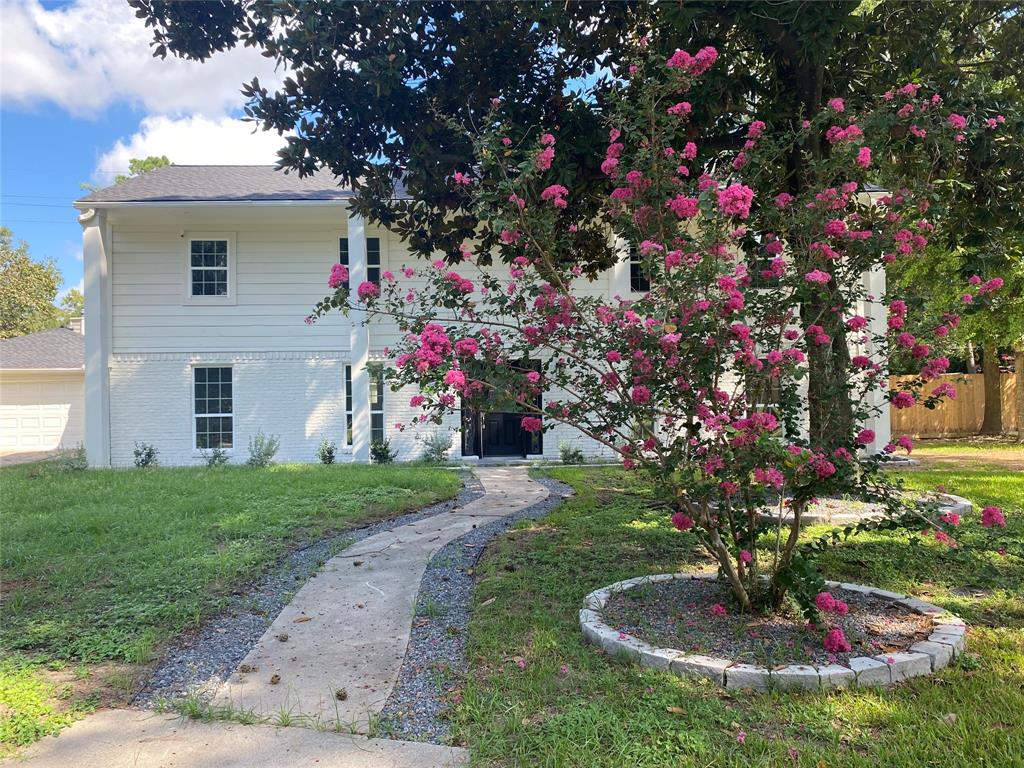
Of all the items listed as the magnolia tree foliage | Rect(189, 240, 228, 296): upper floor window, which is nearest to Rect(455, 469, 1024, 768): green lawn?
the magnolia tree foliage

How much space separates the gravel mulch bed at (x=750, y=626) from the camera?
10.9ft

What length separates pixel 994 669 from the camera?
3.18m

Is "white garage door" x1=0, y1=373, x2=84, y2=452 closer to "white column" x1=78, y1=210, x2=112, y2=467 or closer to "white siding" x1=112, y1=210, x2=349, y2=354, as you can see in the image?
"white column" x1=78, y1=210, x2=112, y2=467

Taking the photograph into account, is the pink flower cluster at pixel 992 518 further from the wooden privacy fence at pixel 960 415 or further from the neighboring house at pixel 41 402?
the neighboring house at pixel 41 402

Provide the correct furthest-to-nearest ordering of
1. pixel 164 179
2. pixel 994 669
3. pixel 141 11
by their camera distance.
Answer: pixel 164 179 → pixel 141 11 → pixel 994 669

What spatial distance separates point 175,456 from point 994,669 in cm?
1358

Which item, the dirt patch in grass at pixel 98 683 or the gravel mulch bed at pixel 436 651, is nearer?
the gravel mulch bed at pixel 436 651

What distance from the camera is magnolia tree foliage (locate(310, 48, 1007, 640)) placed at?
3244 millimetres

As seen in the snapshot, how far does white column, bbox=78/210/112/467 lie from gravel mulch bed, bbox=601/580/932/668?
40.4 feet

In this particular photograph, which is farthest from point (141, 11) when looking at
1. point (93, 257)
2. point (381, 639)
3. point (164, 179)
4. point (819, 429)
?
point (164, 179)

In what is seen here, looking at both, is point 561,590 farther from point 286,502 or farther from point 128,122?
point 128,122

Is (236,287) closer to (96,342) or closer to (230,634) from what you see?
(96,342)

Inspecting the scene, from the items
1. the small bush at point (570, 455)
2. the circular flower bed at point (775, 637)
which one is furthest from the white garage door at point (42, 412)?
the circular flower bed at point (775, 637)

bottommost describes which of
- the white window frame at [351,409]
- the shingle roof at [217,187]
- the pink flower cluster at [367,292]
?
the white window frame at [351,409]
